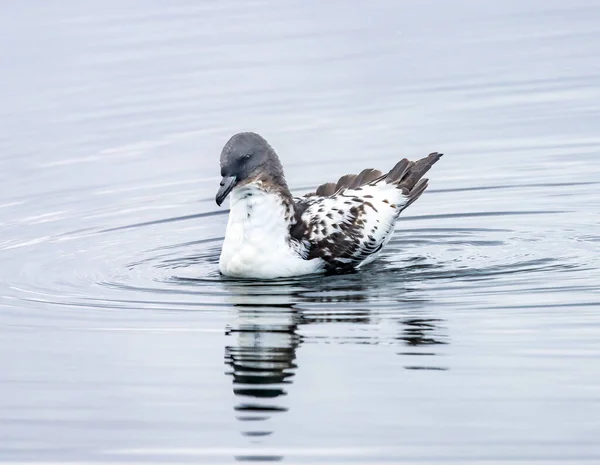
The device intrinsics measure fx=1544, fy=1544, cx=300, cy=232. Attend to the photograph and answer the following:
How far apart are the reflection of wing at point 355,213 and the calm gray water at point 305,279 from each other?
0.24 meters

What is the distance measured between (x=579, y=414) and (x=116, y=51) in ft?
52.1

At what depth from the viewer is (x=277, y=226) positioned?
13.1 m

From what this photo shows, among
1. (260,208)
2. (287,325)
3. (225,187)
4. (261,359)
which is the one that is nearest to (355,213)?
(260,208)

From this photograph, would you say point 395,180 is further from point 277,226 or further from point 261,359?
point 261,359

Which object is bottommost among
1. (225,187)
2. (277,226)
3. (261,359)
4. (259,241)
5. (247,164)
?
(261,359)

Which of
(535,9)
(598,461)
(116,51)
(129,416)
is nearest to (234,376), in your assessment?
(129,416)

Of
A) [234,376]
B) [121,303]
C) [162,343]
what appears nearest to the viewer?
[234,376]

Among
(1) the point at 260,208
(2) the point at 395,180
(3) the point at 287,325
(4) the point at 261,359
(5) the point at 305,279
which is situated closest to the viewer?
(4) the point at 261,359

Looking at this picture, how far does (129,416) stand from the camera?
31.0 ft

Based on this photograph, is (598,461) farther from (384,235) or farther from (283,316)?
(384,235)

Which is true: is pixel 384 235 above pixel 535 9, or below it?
below

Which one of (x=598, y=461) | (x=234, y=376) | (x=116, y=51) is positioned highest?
(x=116, y=51)

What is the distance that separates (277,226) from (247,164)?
59 cm

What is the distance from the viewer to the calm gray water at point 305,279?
362 inches
